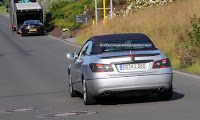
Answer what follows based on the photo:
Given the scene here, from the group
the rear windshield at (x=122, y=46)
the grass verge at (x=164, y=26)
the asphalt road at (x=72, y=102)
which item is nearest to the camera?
Answer: the asphalt road at (x=72, y=102)

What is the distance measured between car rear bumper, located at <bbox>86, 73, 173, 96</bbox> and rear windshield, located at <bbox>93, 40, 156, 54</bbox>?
900mm

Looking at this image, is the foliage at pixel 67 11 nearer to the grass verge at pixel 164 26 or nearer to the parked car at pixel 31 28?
the parked car at pixel 31 28

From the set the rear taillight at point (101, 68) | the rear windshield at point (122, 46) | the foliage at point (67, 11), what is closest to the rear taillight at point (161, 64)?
the rear windshield at point (122, 46)

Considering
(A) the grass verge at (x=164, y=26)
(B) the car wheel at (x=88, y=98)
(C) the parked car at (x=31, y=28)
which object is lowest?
(C) the parked car at (x=31, y=28)

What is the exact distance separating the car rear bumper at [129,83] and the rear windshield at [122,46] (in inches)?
35.4

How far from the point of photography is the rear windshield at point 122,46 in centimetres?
1193

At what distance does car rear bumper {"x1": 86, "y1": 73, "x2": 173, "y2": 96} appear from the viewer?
11086 mm

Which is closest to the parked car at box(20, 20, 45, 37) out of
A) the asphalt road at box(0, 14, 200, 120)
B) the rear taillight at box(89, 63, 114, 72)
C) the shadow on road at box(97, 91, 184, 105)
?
the asphalt road at box(0, 14, 200, 120)

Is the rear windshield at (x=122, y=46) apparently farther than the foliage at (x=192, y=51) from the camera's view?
No

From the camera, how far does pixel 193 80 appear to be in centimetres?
1580

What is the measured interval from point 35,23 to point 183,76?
114 feet

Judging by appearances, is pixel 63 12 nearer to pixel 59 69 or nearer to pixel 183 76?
pixel 59 69

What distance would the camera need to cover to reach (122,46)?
1205 centimetres

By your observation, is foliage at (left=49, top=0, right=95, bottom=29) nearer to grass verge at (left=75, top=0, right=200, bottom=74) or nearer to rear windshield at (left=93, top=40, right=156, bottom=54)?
grass verge at (left=75, top=0, right=200, bottom=74)
